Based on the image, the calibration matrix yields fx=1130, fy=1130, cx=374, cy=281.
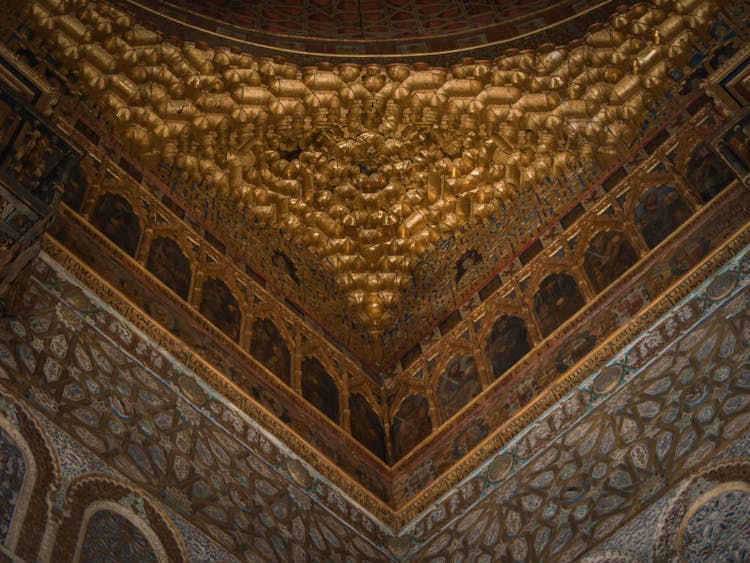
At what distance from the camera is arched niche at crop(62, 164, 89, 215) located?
8383 mm

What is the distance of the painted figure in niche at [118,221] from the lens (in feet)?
28.1

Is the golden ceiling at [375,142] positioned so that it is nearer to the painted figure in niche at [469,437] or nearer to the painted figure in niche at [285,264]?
the painted figure in niche at [285,264]

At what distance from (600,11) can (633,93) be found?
79 cm

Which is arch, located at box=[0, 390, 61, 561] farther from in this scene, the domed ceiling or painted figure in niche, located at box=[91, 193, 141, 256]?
the domed ceiling

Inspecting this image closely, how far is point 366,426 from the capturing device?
963 cm

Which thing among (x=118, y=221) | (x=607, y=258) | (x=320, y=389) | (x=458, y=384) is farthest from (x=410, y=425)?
(x=118, y=221)

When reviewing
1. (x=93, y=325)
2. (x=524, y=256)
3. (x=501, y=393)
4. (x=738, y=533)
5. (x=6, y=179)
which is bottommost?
(x=738, y=533)

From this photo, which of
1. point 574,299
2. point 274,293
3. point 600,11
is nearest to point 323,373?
point 274,293

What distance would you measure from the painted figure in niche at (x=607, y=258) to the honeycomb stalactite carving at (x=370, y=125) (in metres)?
0.85

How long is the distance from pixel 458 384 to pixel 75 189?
3.51 m

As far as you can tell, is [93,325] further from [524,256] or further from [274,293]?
[524,256]

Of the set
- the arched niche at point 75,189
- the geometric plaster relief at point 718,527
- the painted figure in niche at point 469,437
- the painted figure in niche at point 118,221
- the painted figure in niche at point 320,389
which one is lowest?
the geometric plaster relief at point 718,527

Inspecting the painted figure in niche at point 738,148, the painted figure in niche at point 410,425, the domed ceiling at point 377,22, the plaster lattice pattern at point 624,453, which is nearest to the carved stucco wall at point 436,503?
the plaster lattice pattern at point 624,453

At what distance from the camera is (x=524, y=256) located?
9977 mm
